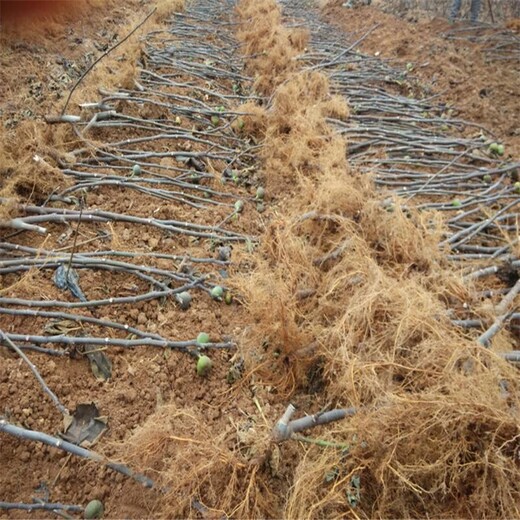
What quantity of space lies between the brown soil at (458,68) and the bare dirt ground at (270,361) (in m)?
0.89

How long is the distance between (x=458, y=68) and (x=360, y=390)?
228 inches

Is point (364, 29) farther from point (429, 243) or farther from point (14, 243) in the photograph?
point (14, 243)

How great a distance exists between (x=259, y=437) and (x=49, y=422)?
35.5 inches

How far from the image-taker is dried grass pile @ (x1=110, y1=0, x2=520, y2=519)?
1.59m

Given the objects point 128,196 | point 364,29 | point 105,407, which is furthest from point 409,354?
point 364,29

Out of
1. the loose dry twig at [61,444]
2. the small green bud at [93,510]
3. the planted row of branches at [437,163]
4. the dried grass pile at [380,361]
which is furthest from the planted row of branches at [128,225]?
the planted row of branches at [437,163]

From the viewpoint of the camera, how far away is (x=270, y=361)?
7.28 feet

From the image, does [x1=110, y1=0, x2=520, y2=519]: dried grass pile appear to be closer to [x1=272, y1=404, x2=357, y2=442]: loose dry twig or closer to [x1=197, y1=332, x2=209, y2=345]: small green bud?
[x1=272, y1=404, x2=357, y2=442]: loose dry twig

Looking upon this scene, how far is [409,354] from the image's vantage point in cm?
199

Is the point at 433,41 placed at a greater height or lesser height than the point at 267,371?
greater

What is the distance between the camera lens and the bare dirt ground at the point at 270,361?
161cm

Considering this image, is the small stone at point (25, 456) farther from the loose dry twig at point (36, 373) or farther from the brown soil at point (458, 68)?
the brown soil at point (458, 68)

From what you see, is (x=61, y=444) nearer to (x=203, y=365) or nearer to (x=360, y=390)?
(x=203, y=365)

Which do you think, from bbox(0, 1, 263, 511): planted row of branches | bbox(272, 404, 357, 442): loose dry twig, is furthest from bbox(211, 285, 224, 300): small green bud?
bbox(272, 404, 357, 442): loose dry twig
